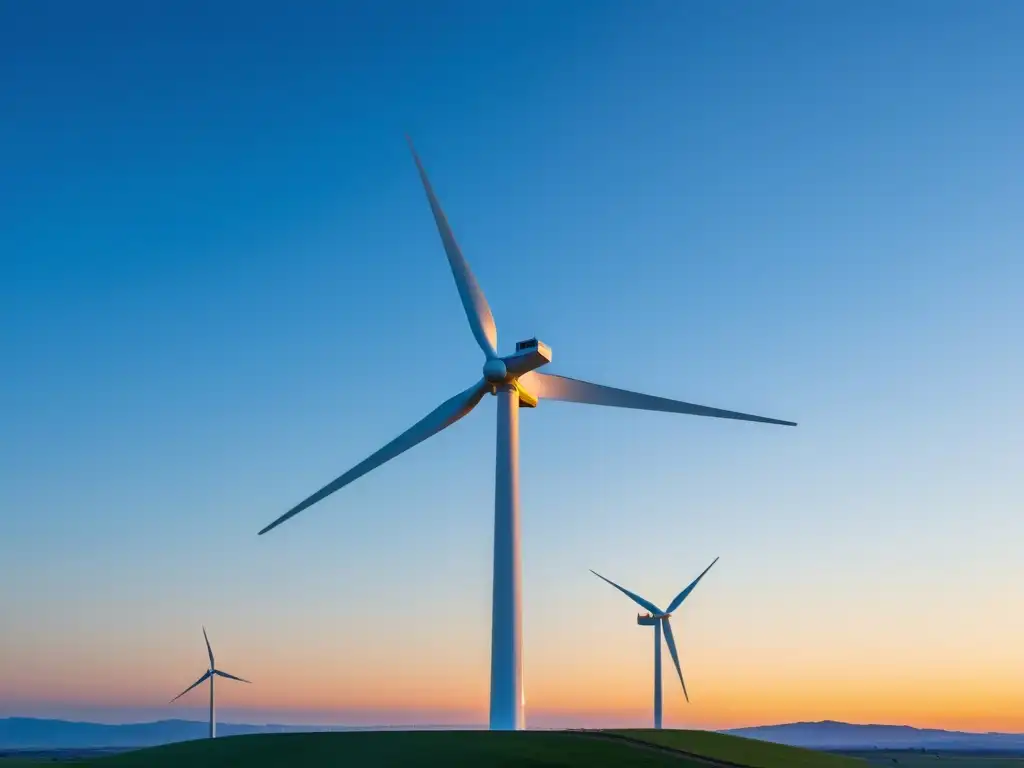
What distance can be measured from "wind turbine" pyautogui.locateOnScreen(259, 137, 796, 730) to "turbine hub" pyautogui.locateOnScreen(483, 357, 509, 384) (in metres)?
0.07

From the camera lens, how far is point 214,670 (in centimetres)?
14800

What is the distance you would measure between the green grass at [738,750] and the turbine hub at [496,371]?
1051 inches

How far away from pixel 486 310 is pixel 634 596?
54788 millimetres

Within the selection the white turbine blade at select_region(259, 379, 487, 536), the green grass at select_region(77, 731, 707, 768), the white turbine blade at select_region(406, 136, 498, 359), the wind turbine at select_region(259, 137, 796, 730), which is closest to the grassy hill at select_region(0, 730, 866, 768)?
the green grass at select_region(77, 731, 707, 768)

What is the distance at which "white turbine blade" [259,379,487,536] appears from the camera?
77.1 m

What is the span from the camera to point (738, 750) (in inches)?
3061

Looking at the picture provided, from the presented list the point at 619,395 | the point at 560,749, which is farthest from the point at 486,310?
the point at 560,749

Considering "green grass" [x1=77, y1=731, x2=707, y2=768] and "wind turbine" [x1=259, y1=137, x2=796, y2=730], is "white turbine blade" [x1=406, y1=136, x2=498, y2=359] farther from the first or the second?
"green grass" [x1=77, y1=731, x2=707, y2=768]

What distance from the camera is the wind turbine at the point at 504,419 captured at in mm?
69000

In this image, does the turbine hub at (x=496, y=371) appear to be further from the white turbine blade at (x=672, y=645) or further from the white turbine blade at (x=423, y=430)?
the white turbine blade at (x=672, y=645)

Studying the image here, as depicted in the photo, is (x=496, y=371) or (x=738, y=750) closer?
(x=496, y=371)

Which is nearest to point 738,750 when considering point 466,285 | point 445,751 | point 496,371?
point 445,751

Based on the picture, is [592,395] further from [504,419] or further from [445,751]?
[445,751]

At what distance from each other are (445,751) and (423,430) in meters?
25.6
